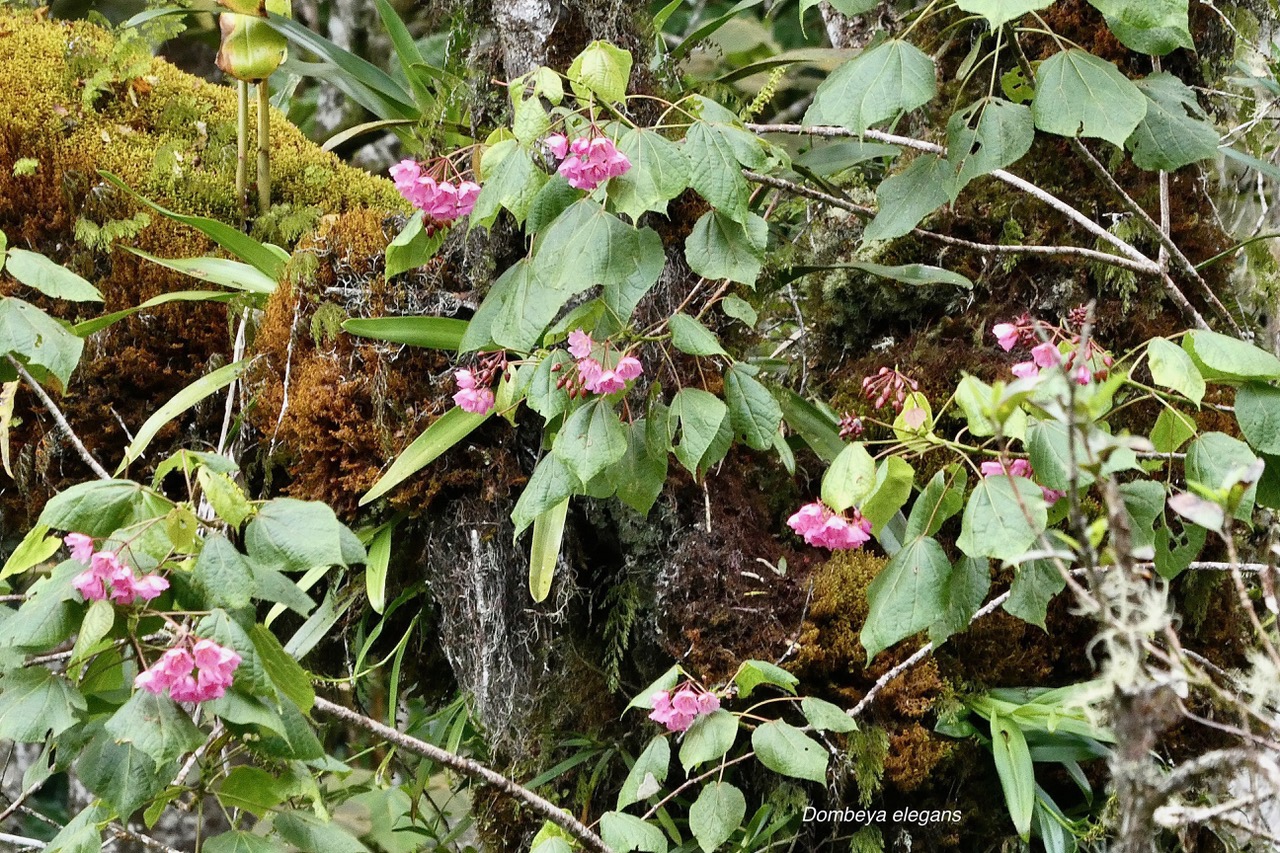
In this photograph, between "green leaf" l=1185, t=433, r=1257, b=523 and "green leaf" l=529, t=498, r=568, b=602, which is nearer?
"green leaf" l=1185, t=433, r=1257, b=523

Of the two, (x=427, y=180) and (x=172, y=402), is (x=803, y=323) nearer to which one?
(x=427, y=180)

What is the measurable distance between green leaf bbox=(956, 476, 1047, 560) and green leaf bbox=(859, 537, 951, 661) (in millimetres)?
98

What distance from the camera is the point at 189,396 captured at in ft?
6.24

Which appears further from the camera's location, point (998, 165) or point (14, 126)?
point (14, 126)

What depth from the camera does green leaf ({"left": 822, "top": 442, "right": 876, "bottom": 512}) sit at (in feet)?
4.11

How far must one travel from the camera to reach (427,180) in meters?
1.45

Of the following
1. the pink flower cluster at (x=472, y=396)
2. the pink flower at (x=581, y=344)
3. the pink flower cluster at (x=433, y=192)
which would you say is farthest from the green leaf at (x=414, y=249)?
the pink flower at (x=581, y=344)

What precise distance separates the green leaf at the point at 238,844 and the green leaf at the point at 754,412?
29.7 inches

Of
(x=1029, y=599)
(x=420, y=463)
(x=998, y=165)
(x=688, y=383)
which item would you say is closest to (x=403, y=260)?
(x=420, y=463)

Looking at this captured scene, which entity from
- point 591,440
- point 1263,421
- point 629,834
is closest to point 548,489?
point 591,440

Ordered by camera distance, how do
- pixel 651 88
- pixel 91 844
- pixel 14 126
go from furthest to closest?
1. pixel 14 126
2. pixel 651 88
3. pixel 91 844

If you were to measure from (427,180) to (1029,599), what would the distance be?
883mm

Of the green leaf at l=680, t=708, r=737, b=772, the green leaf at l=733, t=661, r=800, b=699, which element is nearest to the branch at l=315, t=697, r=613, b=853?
the green leaf at l=680, t=708, r=737, b=772

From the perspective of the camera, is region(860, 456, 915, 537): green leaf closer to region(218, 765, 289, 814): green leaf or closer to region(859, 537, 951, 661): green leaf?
region(859, 537, 951, 661): green leaf
